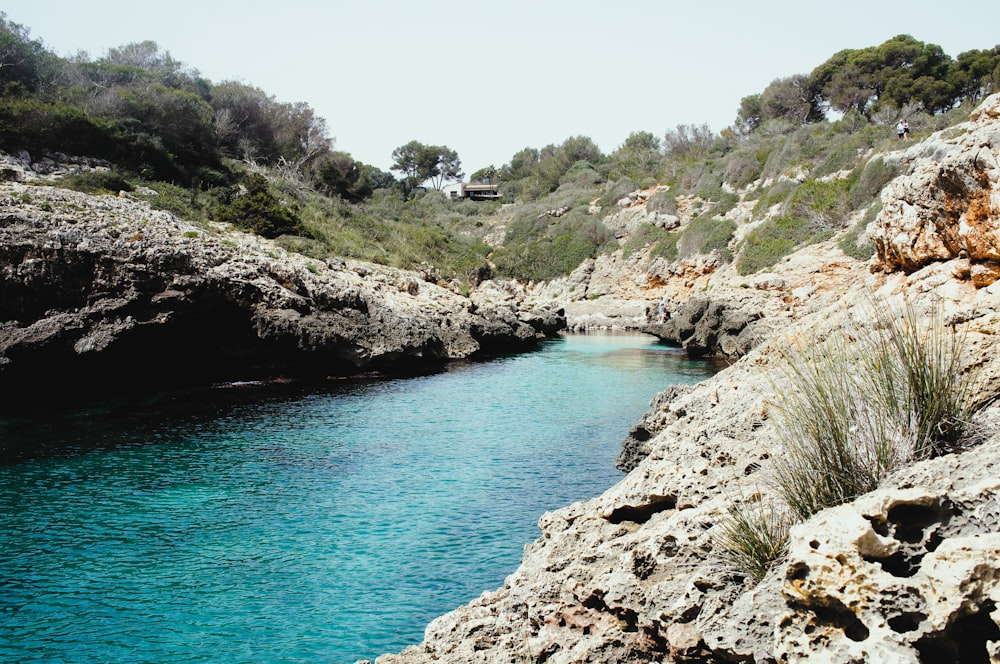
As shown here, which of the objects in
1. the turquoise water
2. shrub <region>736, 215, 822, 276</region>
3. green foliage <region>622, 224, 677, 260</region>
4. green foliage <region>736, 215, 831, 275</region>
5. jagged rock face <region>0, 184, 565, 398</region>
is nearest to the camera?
the turquoise water

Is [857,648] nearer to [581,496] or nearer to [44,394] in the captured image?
[581,496]

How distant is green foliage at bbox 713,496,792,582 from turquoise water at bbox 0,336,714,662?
4217 mm

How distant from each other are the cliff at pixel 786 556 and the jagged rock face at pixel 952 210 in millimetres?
28

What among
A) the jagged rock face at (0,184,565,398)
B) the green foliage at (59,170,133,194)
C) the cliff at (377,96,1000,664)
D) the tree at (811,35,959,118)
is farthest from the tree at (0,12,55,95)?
the tree at (811,35,959,118)

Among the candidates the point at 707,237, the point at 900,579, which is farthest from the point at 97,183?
the point at 707,237

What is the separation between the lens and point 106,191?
27250mm

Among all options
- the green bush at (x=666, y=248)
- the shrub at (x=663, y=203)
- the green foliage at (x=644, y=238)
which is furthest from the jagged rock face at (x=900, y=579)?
the shrub at (x=663, y=203)

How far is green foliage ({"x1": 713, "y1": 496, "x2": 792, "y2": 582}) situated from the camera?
12.6ft

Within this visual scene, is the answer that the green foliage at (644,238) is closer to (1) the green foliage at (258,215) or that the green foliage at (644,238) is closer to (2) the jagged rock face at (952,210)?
(1) the green foliage at (258,215)

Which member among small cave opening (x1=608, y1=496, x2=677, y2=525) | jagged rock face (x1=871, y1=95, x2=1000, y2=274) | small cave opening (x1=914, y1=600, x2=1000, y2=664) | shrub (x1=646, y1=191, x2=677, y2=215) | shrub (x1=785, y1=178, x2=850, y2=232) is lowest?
small cave opening (x1=608, y1=496, x2=677, y2=525)

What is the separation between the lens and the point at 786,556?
142 inches

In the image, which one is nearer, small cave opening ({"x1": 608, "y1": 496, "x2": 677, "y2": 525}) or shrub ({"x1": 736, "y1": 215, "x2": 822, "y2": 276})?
small cave opening ({"x1": 608, "y1": 496, "x2": 677, "y2": 525})

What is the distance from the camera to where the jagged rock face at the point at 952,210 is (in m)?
7.54

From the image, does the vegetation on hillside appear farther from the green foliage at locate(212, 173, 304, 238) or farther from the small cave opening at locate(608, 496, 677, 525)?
the small cave opening at locate(608, 496, 677, 525)
